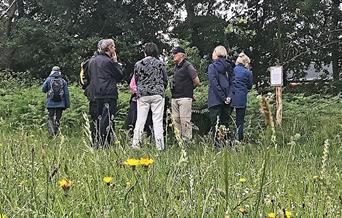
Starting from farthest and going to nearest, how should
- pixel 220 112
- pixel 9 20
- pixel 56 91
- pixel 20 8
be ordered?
pixel 20 8 → pixel 9 20 → pixel 56 91 → pixel 220 112

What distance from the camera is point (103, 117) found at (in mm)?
8070

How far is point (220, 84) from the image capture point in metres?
8.90

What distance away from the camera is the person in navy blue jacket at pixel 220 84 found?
8836 mm

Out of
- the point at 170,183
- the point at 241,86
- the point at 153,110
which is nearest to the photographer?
the point at 170,183

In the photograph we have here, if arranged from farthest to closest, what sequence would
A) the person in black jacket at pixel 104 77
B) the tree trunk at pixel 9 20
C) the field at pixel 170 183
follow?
the tree trunk at pixel 9 20, the person in black jacket at pixel 104 77, the field at pixel 170 183

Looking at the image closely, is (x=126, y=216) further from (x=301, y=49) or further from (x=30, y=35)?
(x=301, y=49)

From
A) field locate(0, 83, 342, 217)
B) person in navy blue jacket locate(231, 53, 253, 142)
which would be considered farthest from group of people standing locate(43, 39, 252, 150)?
field locate(0, 83, 342, 217)

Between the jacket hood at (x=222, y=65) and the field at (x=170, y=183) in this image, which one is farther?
the jacket hood at (x=222, y=65)

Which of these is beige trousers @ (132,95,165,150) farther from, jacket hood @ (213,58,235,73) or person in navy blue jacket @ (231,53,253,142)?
person in navy blue jacket @ (231,53,253,142)

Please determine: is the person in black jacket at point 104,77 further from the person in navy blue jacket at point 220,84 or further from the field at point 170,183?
the field at point 170,183

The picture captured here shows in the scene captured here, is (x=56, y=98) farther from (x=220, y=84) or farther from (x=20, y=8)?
(x=20, y=8)

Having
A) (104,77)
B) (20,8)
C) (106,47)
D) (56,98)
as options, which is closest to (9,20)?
(20,8)

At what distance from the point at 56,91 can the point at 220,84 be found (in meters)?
3.45

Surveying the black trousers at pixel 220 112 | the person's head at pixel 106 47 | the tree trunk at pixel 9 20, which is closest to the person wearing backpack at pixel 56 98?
the person's head at pixel 106 47
